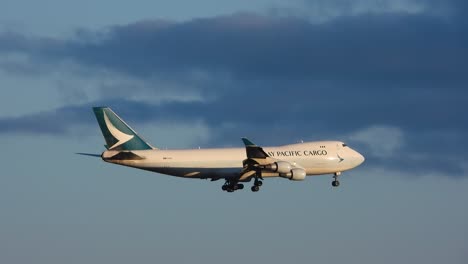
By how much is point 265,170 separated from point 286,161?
10.6ft

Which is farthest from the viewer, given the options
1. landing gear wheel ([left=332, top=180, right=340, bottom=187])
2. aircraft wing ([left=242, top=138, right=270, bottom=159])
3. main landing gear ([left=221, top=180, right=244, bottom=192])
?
landing gear wheel ([left=332, top=180, right=340, bottom=187])

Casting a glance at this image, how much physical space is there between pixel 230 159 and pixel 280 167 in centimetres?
601

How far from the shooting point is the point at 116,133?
113 m

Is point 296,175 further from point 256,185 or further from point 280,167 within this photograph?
point 256,185

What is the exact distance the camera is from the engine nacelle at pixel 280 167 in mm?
112562

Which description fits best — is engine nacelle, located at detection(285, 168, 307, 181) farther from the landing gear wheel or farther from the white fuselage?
the landing gear wheel

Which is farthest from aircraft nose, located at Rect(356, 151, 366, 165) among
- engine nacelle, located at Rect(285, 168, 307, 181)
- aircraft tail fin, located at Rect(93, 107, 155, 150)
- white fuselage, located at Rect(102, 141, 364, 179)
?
aircraft tail fin, located at Rect(93, 107, 155, 150)

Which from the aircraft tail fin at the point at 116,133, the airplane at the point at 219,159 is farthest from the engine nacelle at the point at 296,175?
the aircraft tail fin at the point at 116,133

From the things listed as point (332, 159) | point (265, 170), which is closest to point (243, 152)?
point (265, 170)

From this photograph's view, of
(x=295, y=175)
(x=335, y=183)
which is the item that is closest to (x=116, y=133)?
(x=295, y=175)

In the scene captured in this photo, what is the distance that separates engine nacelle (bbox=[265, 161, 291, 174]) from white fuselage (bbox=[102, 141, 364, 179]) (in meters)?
2.20

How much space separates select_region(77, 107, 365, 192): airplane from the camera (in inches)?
4373

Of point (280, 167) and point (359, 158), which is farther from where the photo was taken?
point (359, 158)

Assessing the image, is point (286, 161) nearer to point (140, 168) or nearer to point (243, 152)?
point (243, 152)
